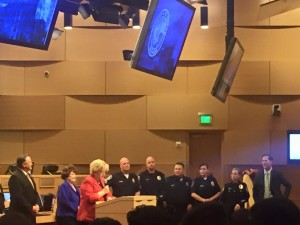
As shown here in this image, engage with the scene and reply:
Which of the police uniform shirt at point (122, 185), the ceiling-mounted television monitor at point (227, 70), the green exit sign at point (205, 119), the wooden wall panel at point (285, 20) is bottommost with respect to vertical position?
the police uniform shirt at point (122, 185)

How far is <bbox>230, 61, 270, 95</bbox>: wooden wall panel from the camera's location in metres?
12.4

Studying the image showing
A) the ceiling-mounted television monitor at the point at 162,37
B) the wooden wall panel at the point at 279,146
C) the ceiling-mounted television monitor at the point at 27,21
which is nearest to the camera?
the ceiling-mounted television monitor at the point at 27,21

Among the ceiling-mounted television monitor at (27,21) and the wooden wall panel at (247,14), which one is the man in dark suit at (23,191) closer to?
the ceiling-mounted television monitor at (27,21)

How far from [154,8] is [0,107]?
22.7ft

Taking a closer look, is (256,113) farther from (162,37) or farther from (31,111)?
(162,37)

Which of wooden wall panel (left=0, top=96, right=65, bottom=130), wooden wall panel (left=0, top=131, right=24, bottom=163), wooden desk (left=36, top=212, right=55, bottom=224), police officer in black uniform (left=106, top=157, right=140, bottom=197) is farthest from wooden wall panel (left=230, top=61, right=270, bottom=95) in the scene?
wooden desk (left=36, top=212, right=55, bottom=224)

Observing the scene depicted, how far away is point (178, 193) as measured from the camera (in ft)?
35.6

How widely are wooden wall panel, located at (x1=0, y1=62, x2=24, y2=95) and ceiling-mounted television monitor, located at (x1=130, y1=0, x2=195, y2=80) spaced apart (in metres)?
5.79

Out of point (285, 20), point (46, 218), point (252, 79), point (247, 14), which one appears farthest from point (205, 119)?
point (46, 218)

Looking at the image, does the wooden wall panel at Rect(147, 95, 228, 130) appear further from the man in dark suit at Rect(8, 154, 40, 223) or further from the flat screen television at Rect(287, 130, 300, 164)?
the man in dark suit at Rect(8, 154, 40, 223)

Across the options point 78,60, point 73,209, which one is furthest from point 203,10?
point 73,209

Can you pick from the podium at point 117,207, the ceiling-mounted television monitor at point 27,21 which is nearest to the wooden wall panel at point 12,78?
the podium at point 117,207

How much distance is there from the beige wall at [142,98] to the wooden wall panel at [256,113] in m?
0.02

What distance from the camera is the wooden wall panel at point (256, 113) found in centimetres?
1232
